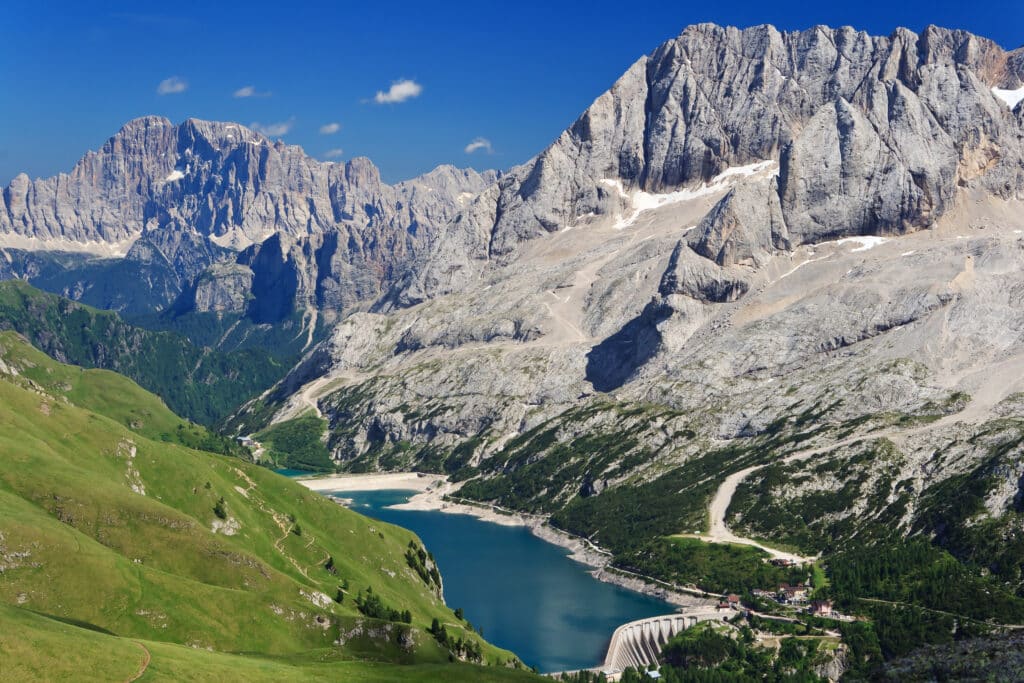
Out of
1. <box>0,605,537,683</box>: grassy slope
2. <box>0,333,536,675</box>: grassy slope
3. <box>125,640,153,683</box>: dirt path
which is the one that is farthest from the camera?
<box>0,333,536,675</box>: grassy slope

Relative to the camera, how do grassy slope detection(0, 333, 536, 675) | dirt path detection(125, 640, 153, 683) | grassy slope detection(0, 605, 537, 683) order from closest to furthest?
grassy slope detection(0, 605, 537, 683) < dirt path detection(125, 640, 153, 683) < grassy slope detection(0, 333, 536, 675)

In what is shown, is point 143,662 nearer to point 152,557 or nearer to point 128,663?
point 128,663

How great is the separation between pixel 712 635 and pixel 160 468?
111 metres

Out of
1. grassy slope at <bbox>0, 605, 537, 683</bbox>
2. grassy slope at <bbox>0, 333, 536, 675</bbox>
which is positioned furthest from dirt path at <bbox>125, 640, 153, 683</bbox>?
grassy slope at <bbox>0, 333, 536, 675</bbox>

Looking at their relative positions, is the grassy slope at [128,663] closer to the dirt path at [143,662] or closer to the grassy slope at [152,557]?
the dirt path at [143,662]

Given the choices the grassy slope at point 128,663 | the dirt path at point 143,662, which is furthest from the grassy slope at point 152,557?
the dirt path at point 143,662

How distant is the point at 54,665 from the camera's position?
97.1 m

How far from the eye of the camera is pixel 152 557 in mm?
147625

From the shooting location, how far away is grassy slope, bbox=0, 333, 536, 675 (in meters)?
128

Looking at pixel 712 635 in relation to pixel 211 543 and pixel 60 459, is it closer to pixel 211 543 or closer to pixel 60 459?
pixel 211 543

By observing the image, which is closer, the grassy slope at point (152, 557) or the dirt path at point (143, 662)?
the dirt path at point (143, 662)

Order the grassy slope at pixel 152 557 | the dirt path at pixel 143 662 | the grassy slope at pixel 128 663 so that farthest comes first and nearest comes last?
the grassy slope at pixel 152 557 → the dirt path at pixel 143 662 → the grassy slope at pixel 128 663

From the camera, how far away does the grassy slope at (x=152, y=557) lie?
127812 mm

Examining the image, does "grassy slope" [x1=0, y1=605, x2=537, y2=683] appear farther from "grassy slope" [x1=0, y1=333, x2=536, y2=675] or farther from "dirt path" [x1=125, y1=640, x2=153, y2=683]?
"grassy slope" [x1=0, y1=333, x2=536, y2=675]
